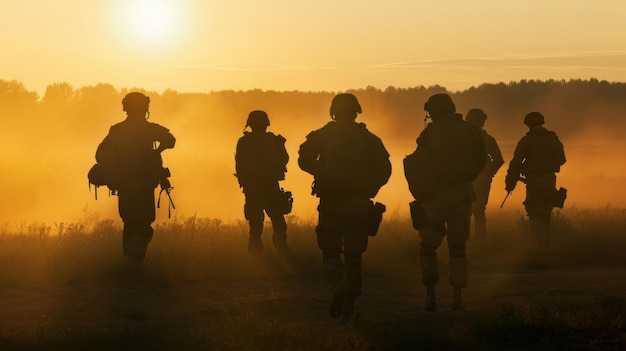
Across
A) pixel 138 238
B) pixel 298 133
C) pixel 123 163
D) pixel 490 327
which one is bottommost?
pixel 490 327

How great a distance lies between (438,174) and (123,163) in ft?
13.8

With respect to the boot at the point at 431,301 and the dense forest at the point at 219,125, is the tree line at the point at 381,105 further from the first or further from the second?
the boot at the point at 431,301

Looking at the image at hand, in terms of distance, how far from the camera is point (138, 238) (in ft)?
48.2

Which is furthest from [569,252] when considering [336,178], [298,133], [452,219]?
[298,133]

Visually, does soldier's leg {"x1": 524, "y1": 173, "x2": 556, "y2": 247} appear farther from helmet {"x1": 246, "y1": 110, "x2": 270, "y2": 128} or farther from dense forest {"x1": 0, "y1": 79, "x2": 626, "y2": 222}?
dense forest {"x1": 0, "y1": 79, "x2": 626, "y2": 222}

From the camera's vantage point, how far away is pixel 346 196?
12.0 meters

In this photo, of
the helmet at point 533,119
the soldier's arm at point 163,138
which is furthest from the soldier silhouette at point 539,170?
the soldier's arm at point 163,138

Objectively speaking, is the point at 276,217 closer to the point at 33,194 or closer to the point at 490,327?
the point at 490,327

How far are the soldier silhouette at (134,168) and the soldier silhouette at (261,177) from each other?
1.99 meters

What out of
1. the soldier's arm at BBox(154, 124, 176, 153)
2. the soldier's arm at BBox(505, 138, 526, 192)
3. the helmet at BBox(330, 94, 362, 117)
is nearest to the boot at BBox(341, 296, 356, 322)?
the helmet at BBox(330, 94, 362, 117)

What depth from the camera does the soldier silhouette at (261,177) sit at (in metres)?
16.6

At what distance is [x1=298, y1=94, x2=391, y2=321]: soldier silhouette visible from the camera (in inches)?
468

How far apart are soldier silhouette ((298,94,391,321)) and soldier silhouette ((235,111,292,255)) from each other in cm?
447

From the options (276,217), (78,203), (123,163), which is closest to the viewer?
(123,163)
